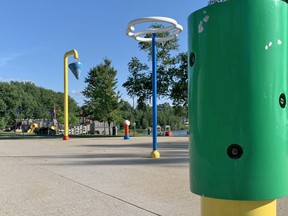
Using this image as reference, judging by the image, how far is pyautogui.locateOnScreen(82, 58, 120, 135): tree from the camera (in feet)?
102

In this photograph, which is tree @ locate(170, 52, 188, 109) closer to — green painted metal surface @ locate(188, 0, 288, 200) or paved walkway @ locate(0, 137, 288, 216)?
paved walkway @ locate(0, 137, 288, 216)

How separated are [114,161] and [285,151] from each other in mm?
7736

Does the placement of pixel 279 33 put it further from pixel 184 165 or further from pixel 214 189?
pixel 184 165

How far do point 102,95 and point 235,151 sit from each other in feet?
95.7

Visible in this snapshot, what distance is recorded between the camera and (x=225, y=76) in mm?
2148

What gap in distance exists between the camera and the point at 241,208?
221cm

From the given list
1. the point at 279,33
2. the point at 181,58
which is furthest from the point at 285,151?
the point at 181,58

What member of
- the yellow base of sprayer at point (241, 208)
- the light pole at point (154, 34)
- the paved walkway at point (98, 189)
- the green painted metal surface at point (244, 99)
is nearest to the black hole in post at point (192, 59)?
the green painted metal surface at point (244, 99)

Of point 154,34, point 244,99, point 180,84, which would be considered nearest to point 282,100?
point 244,99

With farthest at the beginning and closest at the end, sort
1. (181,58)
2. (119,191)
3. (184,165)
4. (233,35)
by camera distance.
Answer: (181,58) < (184,165) < (119,191) < (233,35)

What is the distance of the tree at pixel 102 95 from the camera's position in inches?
1223

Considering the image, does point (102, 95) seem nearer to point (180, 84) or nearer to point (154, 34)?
point (180, 84)

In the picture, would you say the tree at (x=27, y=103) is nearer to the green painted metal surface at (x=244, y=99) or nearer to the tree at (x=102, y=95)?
the tree at (x=102, y=95)

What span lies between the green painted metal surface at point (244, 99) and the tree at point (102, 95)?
28910 mm
